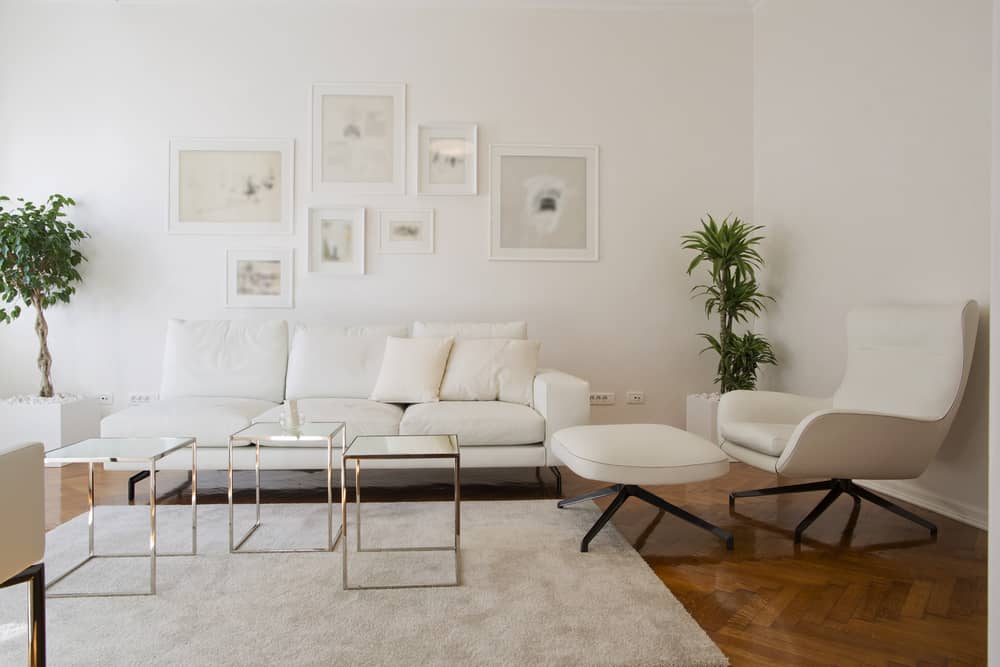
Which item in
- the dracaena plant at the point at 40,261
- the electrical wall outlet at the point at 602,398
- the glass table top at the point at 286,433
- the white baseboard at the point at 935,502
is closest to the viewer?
the glass table top at the point at 286,433

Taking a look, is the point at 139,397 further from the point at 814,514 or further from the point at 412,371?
the point at 814,514

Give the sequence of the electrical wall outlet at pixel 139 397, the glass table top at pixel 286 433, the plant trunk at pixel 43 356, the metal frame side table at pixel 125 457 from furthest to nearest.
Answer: the electrical wall outlet at pixel 139 397 < the plant trunk at pixel 43 356 < the glass table top at pixel 286 433 < the metal frame side table at pixel 125 457

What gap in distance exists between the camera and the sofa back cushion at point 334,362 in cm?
372

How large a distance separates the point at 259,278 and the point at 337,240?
0.62 m

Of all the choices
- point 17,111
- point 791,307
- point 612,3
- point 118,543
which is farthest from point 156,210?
point 791,307

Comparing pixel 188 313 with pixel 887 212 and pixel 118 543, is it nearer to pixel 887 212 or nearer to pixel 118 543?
pixel 118 543

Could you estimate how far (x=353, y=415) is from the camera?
10.6 ft

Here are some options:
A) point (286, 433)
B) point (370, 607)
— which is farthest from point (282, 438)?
point (370, 607)

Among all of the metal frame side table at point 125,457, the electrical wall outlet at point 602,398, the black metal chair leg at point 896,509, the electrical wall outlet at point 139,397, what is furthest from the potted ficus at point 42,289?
the black metal chair leg at point 896,509

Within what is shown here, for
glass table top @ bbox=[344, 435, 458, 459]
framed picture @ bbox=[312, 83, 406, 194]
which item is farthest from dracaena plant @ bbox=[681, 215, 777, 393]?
glass table top @ bbox=[344, 435, 458, 459]

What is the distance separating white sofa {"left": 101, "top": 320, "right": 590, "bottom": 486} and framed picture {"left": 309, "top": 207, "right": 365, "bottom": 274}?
2.11 feet

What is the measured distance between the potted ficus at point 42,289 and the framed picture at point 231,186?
26.5 inches

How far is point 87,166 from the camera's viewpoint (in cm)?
438

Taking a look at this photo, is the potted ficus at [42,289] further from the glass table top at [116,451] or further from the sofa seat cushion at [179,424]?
the glass table top at [116,451]
